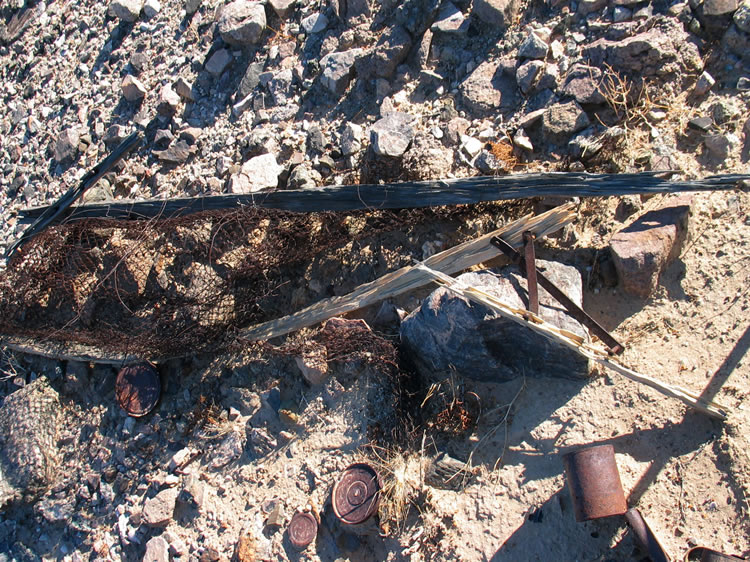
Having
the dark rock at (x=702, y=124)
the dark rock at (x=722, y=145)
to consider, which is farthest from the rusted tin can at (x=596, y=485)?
the dark rock at (x=702, y=124)

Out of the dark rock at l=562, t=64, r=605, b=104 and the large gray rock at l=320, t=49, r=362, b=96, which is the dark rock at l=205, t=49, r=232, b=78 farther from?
the dark rock at l=562, t=64, r=605, b=104

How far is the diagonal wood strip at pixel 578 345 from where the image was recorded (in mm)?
3105

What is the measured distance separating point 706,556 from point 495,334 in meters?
1.58

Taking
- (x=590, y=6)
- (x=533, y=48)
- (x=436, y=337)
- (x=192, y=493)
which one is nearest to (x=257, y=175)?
(x=436, y=337)

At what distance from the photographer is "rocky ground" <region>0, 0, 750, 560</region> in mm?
3344

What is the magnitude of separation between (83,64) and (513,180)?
534 cm

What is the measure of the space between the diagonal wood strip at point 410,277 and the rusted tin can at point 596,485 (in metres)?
1.42

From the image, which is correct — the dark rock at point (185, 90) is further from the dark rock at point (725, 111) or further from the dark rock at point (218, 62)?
the dark rock at point (725, 111)

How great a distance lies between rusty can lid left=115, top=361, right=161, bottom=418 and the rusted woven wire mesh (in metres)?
0.17

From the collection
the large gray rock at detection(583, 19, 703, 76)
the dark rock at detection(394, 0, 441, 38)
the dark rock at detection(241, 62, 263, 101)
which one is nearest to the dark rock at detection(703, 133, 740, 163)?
the large gray rock at detection(583, 19, 703, 76)

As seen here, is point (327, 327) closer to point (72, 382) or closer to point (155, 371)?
point (155, 371)

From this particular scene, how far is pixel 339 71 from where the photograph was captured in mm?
4816

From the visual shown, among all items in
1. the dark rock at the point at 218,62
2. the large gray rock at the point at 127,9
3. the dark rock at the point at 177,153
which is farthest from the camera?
the large gray rock at the point at 127,9

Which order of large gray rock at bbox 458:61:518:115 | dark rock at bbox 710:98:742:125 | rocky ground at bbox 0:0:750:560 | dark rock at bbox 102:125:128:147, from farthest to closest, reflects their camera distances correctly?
1. dark rock at bbox 102:125:128:147
2. large gray rock at bbox 458:61:518:115
3. dark rock at bbox 710:98:742:125
4. rocky ground at bbox 0:0:750:560
